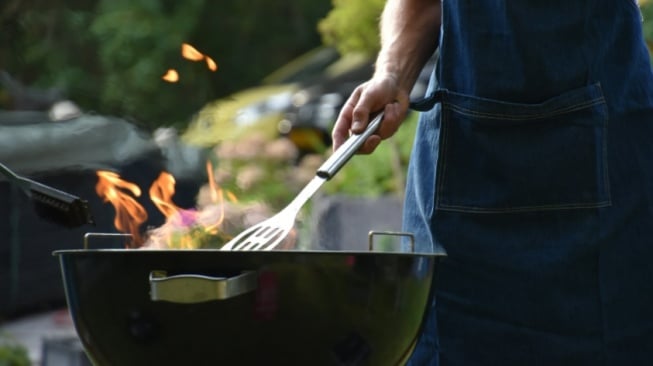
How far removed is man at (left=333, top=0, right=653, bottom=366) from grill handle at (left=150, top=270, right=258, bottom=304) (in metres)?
0.47

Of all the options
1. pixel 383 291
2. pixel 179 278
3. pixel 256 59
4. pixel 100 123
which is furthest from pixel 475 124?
pixel 256 59

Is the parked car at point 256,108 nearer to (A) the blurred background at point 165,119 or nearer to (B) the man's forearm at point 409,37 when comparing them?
(A) the blurred background at point 165,119

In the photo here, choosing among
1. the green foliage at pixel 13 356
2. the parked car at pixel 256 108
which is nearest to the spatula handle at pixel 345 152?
the parked car at pixel 256 108

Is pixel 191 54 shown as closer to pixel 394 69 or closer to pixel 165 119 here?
pixel 394 69

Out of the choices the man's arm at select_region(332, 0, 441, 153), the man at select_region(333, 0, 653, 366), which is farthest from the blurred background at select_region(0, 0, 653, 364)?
the man at select_region(333, 0, 653, 366)

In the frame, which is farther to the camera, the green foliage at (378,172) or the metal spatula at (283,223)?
the green foliage at (378,172)

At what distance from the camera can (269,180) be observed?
702 cm

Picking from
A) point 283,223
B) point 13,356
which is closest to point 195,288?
point 283,223

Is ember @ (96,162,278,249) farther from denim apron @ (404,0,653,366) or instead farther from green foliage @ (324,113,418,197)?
green foliage @ (324,113,418,197)

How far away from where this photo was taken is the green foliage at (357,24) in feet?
25.4

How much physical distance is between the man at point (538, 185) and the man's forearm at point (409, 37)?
0.07 m

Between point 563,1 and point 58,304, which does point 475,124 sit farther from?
point 58,304

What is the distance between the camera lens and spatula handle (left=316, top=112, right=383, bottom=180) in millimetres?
1548

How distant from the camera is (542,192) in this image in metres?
1.75
